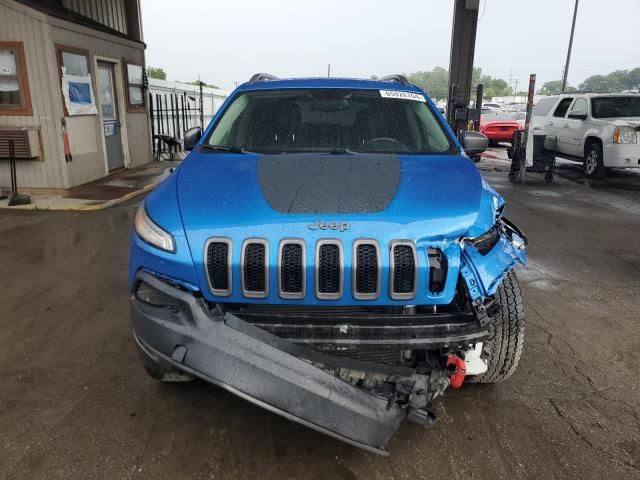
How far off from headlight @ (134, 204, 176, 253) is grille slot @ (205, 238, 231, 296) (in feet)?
0.61

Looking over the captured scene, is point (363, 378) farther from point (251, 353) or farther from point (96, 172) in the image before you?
point (96, 172)

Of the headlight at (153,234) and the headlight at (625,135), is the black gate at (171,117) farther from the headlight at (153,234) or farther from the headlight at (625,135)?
the headlight at (153,234)

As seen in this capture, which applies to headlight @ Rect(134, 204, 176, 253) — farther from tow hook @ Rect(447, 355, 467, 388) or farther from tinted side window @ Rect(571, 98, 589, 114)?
tinted side window @ Rect(571, 98, 589, 114)

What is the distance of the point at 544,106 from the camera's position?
13.3m

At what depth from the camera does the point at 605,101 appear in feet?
37.1

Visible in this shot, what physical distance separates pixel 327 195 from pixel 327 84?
1743 millimetres

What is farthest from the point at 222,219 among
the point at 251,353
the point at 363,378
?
the point at 363,378

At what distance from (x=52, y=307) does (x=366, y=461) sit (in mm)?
3037

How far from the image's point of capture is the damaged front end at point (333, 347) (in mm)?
2094

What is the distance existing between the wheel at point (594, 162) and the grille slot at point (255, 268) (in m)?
10.8

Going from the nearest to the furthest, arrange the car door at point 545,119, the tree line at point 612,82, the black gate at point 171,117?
the car door at point 545,119, the black gate at point 171,117, the tree line at point 612,82

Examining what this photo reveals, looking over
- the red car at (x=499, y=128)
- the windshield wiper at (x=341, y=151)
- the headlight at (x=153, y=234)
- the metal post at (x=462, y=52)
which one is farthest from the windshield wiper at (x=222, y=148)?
the red car at (x=499, y=128)

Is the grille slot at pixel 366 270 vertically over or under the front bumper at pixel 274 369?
over

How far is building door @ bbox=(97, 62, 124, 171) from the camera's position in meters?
10.4
